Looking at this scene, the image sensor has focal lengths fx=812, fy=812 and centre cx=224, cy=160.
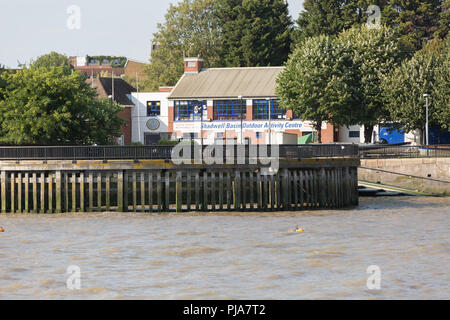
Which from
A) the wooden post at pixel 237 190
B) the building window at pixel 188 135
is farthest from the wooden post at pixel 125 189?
the building window at pixel 188 135

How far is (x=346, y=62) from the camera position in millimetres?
80625

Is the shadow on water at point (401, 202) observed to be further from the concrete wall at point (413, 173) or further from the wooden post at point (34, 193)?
the wooden post at point (34, 193)

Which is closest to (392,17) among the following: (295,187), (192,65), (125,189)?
(192,65)

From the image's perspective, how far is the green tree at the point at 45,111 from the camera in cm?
5744

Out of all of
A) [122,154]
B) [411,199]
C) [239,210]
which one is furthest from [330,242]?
[411,199]

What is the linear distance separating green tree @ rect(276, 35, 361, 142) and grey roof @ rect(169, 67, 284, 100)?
12235mm

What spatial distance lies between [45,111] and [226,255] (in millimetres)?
32978

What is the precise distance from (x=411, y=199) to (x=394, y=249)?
2600 cm

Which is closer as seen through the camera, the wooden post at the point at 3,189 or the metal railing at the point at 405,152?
the wooden post at the point at 3,189

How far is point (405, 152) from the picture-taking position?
6669 cm

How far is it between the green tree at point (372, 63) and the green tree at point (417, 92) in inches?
72.4

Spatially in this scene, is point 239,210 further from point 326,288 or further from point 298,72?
point 298,72

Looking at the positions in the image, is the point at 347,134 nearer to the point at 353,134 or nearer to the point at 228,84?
the point at 353,134

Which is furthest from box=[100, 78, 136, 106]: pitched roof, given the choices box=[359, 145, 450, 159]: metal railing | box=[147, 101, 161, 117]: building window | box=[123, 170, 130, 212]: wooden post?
box=[123, 170, 130, 212]: wooden post
